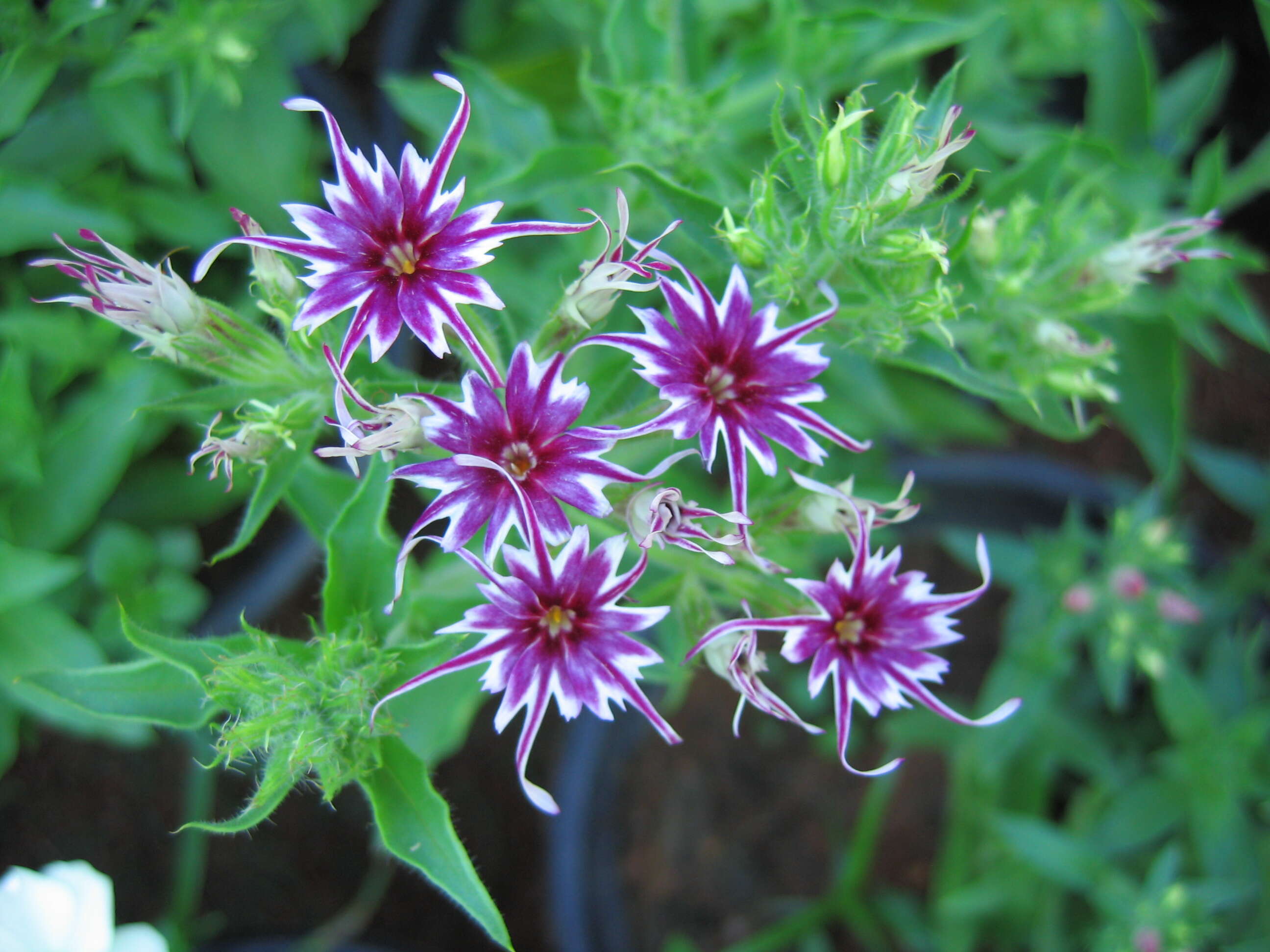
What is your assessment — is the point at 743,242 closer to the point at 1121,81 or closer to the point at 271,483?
the point at 271,483

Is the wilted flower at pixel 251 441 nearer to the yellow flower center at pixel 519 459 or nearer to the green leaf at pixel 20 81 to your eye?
the yellow flower center at pixel 519 459

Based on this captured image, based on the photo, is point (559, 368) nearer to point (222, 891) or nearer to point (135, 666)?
point (135, 666)

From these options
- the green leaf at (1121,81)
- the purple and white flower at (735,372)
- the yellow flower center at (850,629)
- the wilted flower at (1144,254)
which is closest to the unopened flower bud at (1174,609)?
the wilted flower at (1144,254)

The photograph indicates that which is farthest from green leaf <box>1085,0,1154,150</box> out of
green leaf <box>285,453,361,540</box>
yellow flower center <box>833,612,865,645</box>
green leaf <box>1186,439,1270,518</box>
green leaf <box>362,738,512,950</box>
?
green leaf <box>362,738,512,950</box>

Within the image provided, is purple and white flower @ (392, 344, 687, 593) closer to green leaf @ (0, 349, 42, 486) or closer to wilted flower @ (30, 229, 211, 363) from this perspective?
wilted flower @ (30, 229, 211, 363)

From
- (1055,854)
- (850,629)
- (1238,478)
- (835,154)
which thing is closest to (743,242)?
(835,154)

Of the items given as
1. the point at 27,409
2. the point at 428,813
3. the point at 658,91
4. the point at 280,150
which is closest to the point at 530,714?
the point at 428,813
